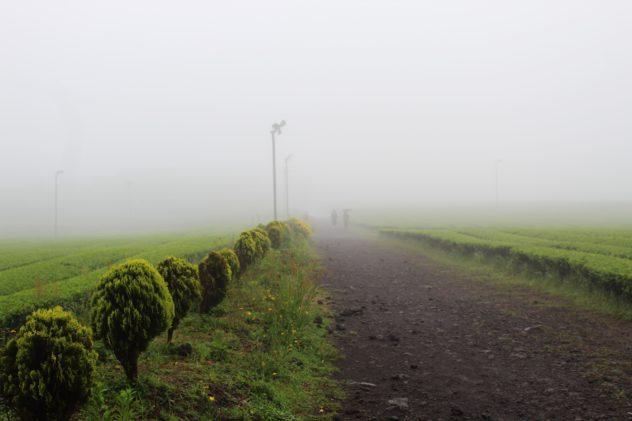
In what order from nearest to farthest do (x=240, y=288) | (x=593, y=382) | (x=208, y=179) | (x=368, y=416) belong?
(x=368, y=416)
(x=593, y=382)
(x=240, y=288)
(x=208, y=179)

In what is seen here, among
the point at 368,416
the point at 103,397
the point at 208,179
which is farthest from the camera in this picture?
the point at 208,179

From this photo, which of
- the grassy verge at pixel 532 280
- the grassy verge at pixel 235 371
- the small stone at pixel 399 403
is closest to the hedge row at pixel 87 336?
the grassy verge at pixel 235 371

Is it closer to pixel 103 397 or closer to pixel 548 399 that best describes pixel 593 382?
pixel 548 399

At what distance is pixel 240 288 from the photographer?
35.2ft

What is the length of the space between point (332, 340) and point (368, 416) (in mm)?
3111

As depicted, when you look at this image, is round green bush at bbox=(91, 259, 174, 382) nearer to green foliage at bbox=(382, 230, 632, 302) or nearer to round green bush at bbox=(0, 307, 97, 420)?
round green bush at bbox=(0, 307, 97, 420)

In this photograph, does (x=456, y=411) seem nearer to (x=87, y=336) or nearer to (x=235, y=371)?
(x=235, y=371)

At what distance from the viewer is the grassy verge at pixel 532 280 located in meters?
9.34

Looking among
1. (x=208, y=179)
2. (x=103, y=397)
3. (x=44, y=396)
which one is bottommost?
(x=103, y=397)

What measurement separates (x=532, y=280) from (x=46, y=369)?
13004mm

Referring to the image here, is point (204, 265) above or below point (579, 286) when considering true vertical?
above

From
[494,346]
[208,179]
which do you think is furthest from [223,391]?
[208,179]

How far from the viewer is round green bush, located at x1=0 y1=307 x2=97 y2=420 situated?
3.44 m

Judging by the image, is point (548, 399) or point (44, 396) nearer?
point (44, 396)
